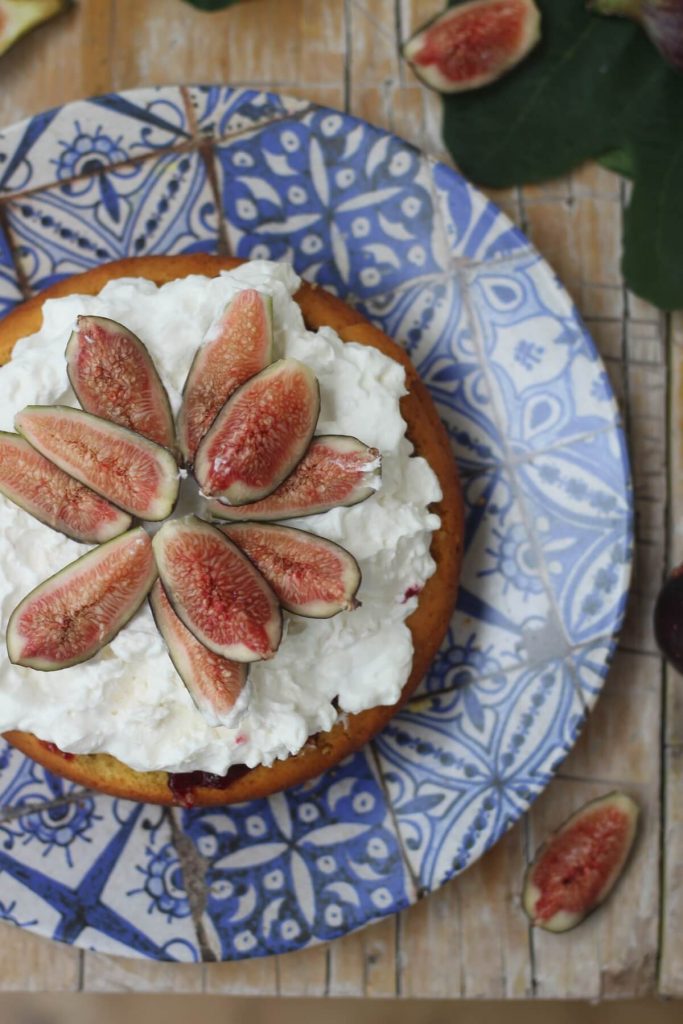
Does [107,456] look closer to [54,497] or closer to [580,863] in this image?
[54,497]

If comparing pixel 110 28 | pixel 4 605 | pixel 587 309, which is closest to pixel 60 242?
pixel 110 28

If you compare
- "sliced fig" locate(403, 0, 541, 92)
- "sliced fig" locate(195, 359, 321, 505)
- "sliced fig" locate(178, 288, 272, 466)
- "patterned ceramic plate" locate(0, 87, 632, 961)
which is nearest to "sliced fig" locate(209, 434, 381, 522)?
"sliced fig" locate(195, 359, 321, 505)

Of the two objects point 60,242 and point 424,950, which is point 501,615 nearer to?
point 424,950

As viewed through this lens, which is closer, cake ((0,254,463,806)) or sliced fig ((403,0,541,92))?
cake ((0,254,463,806))

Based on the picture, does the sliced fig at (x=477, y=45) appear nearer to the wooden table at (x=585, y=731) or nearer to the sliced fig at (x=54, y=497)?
the wooden table at (x=585, y=731)

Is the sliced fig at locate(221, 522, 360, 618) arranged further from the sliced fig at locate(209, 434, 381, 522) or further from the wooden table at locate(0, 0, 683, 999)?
the wooden table at locate(0, 0, 683, 999)

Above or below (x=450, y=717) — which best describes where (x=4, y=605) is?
above
